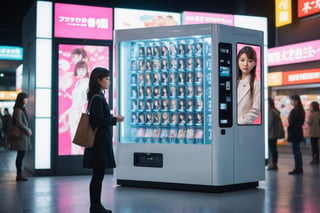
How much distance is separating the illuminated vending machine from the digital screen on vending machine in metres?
0.02

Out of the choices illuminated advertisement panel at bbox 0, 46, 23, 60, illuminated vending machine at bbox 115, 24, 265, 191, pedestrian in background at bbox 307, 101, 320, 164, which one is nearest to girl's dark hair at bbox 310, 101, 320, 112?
pedestrian in background at bbox 307, 101, 320, 164

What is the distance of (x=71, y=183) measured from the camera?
870cm

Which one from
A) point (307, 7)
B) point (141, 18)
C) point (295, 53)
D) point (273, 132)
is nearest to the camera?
point (141, 18)

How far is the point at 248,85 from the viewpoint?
25.9 feet

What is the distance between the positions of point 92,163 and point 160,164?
7.49 ft

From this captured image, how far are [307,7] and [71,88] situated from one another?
24.8 feet

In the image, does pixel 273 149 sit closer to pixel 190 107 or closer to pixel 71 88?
pixel 190 107

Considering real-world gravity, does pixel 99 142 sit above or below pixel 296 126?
below

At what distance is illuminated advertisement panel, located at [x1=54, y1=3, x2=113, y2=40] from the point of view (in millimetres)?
9828

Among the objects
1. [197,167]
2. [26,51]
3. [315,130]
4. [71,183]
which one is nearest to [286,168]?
[315,130]

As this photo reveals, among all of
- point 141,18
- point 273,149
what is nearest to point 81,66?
point 141,18

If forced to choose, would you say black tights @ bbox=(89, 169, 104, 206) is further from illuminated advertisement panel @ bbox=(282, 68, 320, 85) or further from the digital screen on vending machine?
illuminated advertisement panel @ bbox=(282, 68, 320, 85)

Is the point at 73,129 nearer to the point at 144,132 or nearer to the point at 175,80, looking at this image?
the point at 144,132

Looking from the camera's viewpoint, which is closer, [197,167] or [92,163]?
[92,163]
